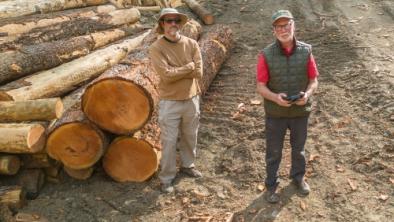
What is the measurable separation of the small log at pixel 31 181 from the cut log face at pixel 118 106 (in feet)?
3.76

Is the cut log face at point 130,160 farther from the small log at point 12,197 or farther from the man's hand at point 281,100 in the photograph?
the man's hand at point 281,100

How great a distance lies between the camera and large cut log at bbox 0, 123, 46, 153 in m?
5.62

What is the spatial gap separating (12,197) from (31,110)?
3.71ft

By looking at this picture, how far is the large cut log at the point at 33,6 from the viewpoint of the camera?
9604 millimetres

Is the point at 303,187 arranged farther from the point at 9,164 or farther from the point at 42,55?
the point at 42,55

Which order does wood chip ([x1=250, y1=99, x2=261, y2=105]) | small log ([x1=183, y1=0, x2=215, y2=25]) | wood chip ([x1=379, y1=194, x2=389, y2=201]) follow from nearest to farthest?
1. wood chip ([x1=379, y1=194, x2=389, y2=201])
2. wood chip ([x1=250, y1=99, x2=261, y2=105])
3. small log ([x1=183, y1=0, x2=215, y2=25])

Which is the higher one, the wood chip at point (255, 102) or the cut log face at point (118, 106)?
the cut log face at point (118, 106)

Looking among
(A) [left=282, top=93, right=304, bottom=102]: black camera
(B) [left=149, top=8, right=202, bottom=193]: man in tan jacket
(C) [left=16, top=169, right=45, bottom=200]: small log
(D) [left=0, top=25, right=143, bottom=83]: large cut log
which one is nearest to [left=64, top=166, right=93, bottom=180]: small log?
(C) [left=16, top=169, right=45, bottom=200]: small log

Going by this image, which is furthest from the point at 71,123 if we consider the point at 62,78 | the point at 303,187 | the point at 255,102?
the point at 255,102

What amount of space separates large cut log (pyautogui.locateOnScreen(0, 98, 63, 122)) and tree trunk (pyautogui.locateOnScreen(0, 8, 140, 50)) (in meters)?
2.14

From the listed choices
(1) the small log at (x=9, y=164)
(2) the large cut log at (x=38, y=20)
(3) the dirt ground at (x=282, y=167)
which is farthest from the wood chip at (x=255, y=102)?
(2) the large cut log at (x=38, y=20)

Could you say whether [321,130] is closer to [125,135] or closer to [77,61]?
[125,135]

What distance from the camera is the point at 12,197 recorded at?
564 cm

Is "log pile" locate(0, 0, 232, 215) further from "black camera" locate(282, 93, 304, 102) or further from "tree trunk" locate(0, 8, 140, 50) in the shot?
"black camera" locate(282, 93, 304, 102)
